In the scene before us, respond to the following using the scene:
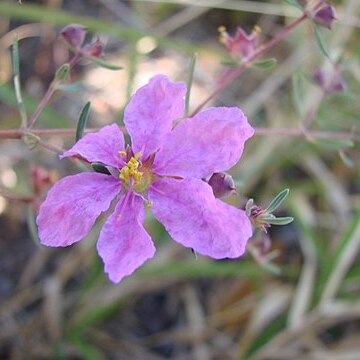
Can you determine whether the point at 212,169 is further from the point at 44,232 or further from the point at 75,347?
the point at 75,347

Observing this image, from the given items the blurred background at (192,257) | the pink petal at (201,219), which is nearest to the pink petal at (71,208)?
the pink petal at (201,219)

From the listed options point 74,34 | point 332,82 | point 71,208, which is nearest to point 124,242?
point 71,208

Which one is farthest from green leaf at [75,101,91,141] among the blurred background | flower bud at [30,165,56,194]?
the blurred background

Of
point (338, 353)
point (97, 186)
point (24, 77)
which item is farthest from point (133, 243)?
point (24, 77)

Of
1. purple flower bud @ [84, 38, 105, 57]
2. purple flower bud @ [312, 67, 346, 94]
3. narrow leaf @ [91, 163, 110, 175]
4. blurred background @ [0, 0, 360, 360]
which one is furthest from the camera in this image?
blurred background @ [0, 0, 360, 360]

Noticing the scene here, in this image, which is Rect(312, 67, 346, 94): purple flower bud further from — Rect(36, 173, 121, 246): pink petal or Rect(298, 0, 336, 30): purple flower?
Rect(36, 173, 121, 246): pink petal

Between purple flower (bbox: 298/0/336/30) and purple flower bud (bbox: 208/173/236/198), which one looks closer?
purple flower bud (bbox: 208/173/236/198)

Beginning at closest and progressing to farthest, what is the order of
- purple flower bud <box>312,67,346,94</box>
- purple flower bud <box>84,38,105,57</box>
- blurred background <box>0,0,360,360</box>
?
purple flower bud <box>84,38,105,57</box> → purple flower bud <box>312,67,346,94</box> → blurred background <box>0,0,360,360</box>

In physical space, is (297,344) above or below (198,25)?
below
